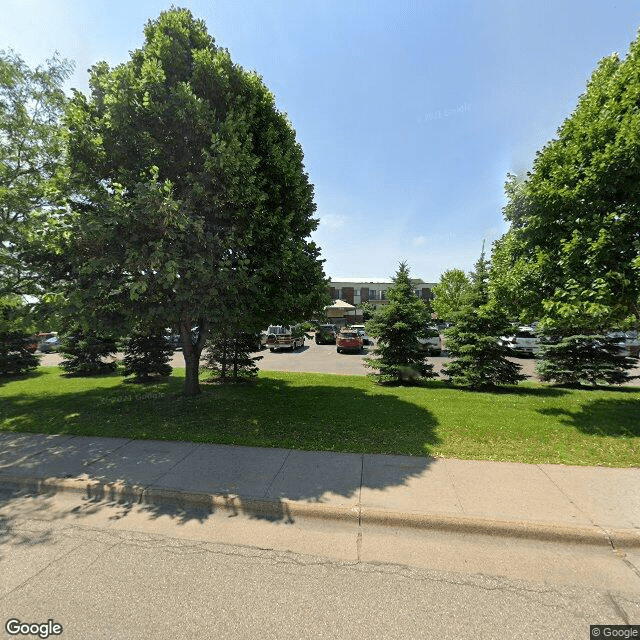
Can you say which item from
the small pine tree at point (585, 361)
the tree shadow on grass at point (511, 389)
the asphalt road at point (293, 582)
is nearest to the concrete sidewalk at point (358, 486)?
→ the asphalt road at point (293, 582)

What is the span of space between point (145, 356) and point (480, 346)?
12.7 metres

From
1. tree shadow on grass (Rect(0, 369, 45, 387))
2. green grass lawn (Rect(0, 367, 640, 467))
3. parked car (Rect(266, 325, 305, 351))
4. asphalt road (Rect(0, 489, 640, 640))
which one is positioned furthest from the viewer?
parked car (Rect(266, 325, 305, 351))

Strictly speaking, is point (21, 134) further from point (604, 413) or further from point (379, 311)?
point (604, 413)

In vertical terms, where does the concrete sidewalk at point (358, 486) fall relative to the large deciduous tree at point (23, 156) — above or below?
below

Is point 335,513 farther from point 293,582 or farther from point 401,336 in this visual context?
point 401,336

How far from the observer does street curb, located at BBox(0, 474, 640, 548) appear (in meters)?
3.65

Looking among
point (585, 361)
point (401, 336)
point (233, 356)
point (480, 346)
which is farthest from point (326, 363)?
point (585, 361)

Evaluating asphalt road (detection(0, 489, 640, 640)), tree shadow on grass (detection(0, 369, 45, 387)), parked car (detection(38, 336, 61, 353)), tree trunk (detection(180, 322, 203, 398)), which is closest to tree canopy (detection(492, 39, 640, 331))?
asphalt road (detection(0, 489, 640, 640))

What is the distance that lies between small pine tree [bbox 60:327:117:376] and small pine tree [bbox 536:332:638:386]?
19.1m

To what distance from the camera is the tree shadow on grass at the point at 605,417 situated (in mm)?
6787

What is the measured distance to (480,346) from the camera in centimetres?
1111

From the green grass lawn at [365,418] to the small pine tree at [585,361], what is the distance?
34.2 inches

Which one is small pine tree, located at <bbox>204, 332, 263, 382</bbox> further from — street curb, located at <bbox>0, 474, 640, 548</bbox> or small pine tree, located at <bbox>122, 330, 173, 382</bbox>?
street curb, located at <bbox>0, 474, 640, 548</bbox>

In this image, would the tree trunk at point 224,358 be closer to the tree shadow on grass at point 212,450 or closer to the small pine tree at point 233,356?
the small pine tree at point 233,356
